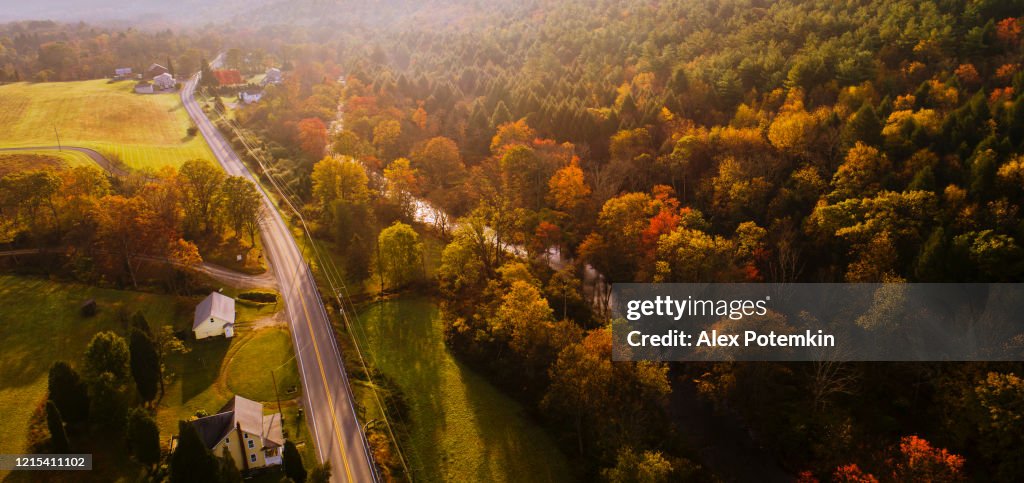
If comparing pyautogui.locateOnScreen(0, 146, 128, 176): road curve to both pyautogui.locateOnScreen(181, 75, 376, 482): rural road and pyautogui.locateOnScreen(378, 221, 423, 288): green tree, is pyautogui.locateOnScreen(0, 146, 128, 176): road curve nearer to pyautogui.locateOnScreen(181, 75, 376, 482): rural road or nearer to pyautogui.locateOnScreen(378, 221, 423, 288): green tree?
pyautogui.locateOnScreen(181, 75, 376, 482): rural road

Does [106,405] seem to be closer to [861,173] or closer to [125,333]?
[125,333]

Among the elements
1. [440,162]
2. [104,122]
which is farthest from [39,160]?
[440,162]

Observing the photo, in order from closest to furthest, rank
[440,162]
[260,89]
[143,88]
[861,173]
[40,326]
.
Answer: [40,326] < [861,173] < [440,162] < [143,88] < [260,89]

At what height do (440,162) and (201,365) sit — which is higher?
(440,162)

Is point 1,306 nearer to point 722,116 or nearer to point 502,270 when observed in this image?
point 502,270

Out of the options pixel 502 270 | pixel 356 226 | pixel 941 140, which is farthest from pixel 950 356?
pixel 356 226

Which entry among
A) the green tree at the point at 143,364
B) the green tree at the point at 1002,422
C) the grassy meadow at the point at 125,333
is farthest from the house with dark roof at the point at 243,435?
the green tree at the point at 1002,422

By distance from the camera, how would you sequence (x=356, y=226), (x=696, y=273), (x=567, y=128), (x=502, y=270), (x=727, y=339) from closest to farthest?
(x=727, y=339) < (x=696, y=273) < (x=502, y=270) < (x=356, y=226) < (x=567, y=128)

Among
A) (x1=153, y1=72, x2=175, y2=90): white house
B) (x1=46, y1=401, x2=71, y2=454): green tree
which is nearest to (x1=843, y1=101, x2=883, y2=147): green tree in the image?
(x1=46, y1=401, x2=71, y2=454): green tree
